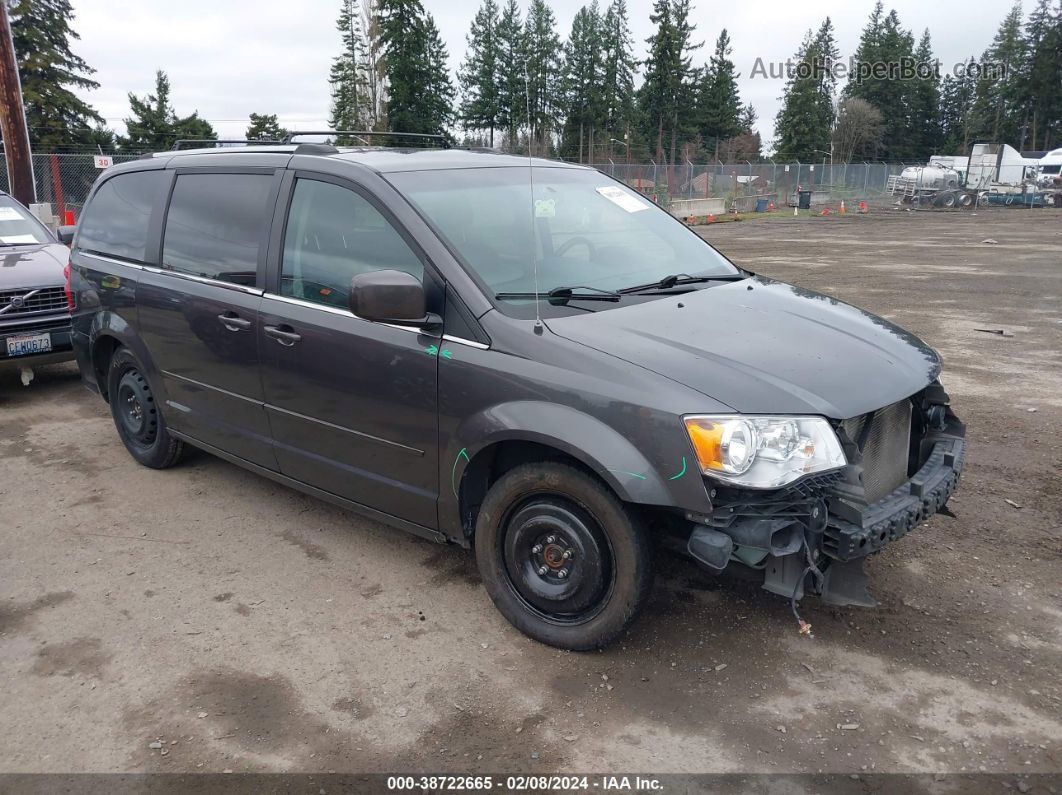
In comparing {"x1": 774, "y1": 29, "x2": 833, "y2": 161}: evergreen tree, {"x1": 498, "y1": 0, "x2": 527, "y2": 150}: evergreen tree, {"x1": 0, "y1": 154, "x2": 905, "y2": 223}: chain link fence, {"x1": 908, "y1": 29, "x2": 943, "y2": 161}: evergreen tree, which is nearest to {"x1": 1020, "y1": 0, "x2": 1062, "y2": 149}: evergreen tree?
{"x1": 908, "y1": 29, "x2": 943, "y2": 161}: evergreen tree

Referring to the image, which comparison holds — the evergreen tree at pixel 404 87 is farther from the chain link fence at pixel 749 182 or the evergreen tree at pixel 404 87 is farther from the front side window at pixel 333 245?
the front side window at pixel 333 245

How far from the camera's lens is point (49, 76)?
41.6 m

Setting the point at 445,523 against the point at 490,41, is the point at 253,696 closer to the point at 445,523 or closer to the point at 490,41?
the point at 445,523

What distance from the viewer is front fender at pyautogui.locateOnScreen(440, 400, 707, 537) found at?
2941 mm

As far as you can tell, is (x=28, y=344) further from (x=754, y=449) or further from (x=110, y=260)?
(x=754, y=449)

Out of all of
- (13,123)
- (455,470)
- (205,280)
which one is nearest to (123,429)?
(205,280)

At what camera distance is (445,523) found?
12.1ft

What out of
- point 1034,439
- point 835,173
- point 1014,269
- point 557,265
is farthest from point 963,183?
point 557,265

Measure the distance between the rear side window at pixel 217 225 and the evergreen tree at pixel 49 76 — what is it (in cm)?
4280

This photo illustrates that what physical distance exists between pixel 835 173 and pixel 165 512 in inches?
1996

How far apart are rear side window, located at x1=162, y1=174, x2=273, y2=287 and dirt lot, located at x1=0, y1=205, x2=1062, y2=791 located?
4.64ft

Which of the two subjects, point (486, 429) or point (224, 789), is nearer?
point (224, 789)

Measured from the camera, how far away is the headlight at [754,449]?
9.39 feet

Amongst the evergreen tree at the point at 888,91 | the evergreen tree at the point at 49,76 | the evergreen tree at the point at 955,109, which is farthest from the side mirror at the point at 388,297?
the evergreen tree at the point at 955,109
